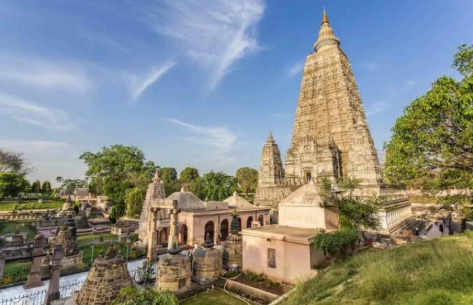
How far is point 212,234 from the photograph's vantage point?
22.8 metres

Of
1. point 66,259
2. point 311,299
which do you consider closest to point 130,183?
point 66,259

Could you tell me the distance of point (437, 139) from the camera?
34.4 ft

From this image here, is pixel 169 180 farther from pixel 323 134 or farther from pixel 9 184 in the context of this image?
pixel 323 134

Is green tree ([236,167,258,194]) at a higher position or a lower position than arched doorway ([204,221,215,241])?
higher

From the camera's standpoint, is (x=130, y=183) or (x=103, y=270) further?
(x=130, y=183)

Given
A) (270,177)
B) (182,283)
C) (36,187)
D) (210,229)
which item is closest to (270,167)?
(270,177)

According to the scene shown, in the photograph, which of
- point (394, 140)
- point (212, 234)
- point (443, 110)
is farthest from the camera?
point (212, 234)

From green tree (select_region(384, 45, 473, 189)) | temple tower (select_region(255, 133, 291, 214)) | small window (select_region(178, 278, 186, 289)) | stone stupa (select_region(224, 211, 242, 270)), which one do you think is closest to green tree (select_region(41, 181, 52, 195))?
temple tower (select_region(255, 133, 291, 214))

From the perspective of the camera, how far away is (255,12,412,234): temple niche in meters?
27.5

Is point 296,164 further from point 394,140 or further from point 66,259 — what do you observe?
point 66,259

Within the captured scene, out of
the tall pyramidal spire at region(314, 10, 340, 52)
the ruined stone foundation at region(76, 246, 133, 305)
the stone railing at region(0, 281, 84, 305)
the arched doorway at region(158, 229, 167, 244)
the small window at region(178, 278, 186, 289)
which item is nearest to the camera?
the ruined stone foundation at region(76, 246, 133, 305)

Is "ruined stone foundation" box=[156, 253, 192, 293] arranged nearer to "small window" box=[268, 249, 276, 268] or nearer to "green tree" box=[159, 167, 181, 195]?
"small window" box=[268, 249, 276, 268]

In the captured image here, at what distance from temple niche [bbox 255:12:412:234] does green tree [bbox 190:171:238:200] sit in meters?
12.3

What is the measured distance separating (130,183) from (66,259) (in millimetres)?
25037
